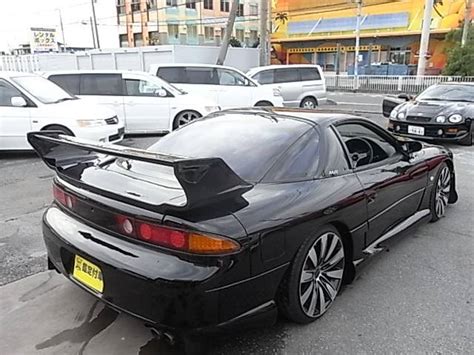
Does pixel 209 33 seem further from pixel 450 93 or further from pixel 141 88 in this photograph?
pixel 450 93

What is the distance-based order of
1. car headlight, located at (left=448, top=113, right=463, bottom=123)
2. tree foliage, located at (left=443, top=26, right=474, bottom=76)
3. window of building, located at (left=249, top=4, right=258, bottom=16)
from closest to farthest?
car headlight, located at (left=448, top=113, right=463, bottom=123) → tree foliage, located at (left=443, top=26, right=474, bottom=76) → window of building, located at (left=249, top=4, right=258, bottom=16)

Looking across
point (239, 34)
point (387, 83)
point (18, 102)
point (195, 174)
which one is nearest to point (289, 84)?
point (18, 102)

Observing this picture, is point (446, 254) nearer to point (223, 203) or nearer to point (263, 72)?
point (223, 203)

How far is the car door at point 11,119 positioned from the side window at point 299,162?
592cm

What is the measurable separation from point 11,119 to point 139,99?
115 inches

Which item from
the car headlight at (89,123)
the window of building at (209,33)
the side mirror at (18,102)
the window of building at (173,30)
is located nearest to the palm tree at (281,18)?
the window of building at (209,33)

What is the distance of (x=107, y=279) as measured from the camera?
2.33m

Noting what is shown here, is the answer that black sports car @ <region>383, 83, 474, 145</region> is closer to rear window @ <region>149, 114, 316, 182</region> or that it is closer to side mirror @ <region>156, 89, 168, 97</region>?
side mirror @ <region>156, 89, 168, 97</region>

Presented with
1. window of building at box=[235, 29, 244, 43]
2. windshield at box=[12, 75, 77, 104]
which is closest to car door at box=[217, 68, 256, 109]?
windshield at box=[12, 75, 77, 104]

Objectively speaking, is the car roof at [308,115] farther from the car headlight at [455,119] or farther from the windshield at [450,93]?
the windshield at [450,93]

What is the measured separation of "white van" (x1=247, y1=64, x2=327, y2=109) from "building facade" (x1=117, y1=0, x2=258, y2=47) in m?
26.7

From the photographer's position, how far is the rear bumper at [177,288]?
6.97 ft

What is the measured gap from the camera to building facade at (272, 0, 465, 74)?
3175 centimetres

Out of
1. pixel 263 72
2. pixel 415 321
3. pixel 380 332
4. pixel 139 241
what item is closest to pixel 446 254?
pixel 415 321
